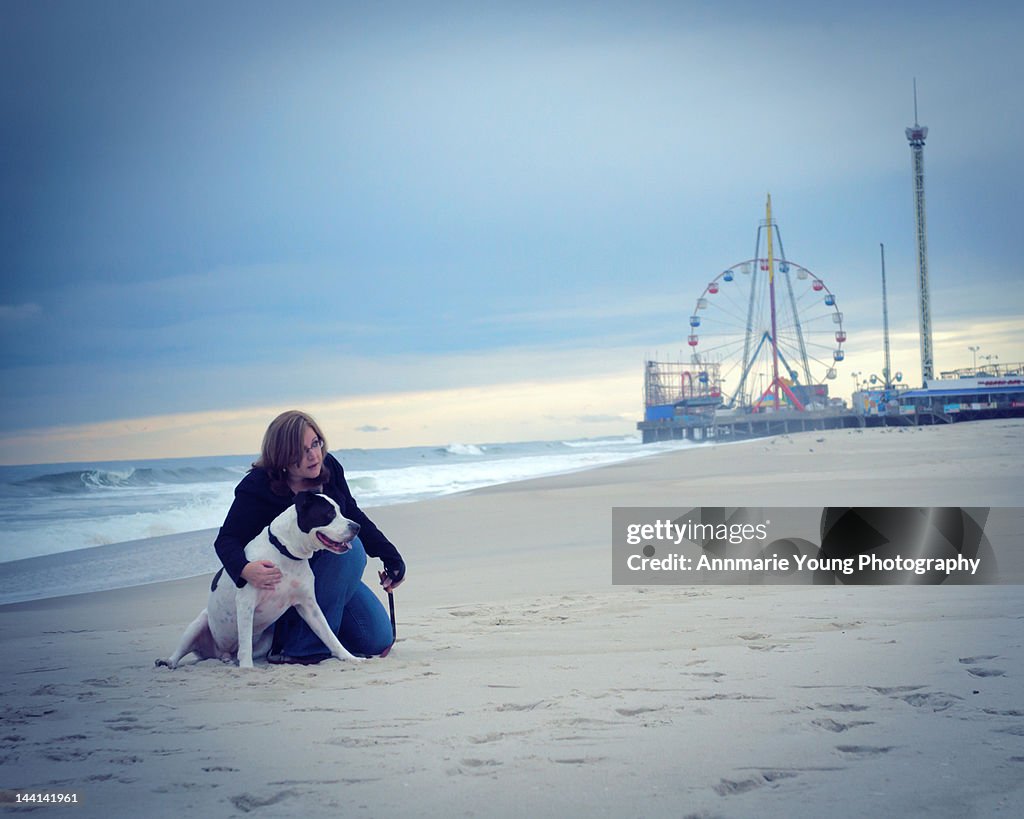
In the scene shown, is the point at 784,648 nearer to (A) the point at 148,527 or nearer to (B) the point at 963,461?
(A) the point at 148,527

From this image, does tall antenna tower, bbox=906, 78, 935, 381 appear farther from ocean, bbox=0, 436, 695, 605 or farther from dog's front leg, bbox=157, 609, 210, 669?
dog's front leg, bbox=157, 609, 210, 669

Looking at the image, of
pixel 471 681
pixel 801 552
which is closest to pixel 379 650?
pixel 471 681

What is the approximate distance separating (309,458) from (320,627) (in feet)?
2.18

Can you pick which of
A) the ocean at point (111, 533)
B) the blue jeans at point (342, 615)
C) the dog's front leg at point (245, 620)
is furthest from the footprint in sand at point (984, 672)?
the ocean at point (111, 533)

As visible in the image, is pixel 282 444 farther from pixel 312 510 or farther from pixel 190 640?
pixel 190 640

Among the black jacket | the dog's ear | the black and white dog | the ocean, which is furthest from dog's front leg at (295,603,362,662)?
the ocean

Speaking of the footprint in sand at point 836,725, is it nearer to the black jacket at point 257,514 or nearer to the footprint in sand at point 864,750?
the footprint in sand at point 864,750

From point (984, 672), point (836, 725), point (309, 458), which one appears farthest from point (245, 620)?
point (984, 672)

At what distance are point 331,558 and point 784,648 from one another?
176 centimetres

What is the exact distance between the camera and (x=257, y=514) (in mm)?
3416

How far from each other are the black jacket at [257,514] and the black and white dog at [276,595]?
72 millimetres

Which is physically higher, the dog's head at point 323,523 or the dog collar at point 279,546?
the dog's head at point 323,523

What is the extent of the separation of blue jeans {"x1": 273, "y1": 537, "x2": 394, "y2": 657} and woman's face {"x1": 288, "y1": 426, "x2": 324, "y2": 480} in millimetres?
307

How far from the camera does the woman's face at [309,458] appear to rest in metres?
3.37
